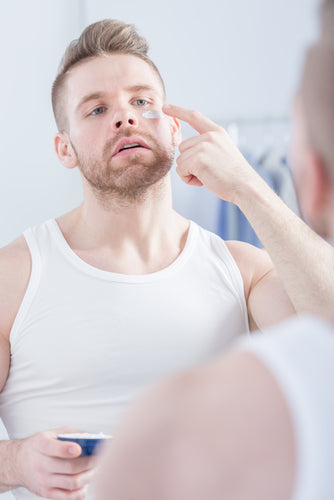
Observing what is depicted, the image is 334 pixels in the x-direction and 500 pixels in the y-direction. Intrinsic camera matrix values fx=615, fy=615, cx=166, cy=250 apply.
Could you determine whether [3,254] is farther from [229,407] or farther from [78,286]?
[229,407]

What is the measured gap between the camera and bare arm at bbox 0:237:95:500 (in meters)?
0.96

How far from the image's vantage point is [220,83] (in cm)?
237

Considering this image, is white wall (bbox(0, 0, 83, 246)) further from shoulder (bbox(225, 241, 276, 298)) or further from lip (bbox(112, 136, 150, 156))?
shoulder (bbox(225, 241, 276, 298))

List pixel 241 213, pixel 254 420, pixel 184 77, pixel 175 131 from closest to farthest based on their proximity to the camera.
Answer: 1. pixel 254 420
2. pixel 175 131
3. pixel 241 213
4. pixel 184 77

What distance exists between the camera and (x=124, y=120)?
1312 millimetres

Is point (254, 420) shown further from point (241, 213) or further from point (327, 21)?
point (241, 213)

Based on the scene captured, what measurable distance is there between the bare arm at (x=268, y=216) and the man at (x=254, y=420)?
715 mm

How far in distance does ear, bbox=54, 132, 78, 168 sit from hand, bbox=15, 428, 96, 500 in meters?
0.66

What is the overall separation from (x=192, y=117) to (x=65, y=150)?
338 millimetres

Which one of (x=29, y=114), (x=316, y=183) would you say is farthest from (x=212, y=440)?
(x=29, y=114)

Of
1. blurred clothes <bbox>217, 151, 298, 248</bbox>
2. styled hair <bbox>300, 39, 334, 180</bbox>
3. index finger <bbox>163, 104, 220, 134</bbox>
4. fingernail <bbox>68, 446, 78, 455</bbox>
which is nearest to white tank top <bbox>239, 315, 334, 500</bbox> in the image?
styled hair <bbox>300, 39, 334, 180</bbox>

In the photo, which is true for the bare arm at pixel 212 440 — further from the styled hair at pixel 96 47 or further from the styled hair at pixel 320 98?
the styled hair at pixel 96 47

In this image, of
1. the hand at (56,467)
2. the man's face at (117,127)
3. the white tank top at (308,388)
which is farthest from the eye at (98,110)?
the white tank top at (308,388)

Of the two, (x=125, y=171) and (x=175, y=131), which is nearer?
(x=125, y=171)
